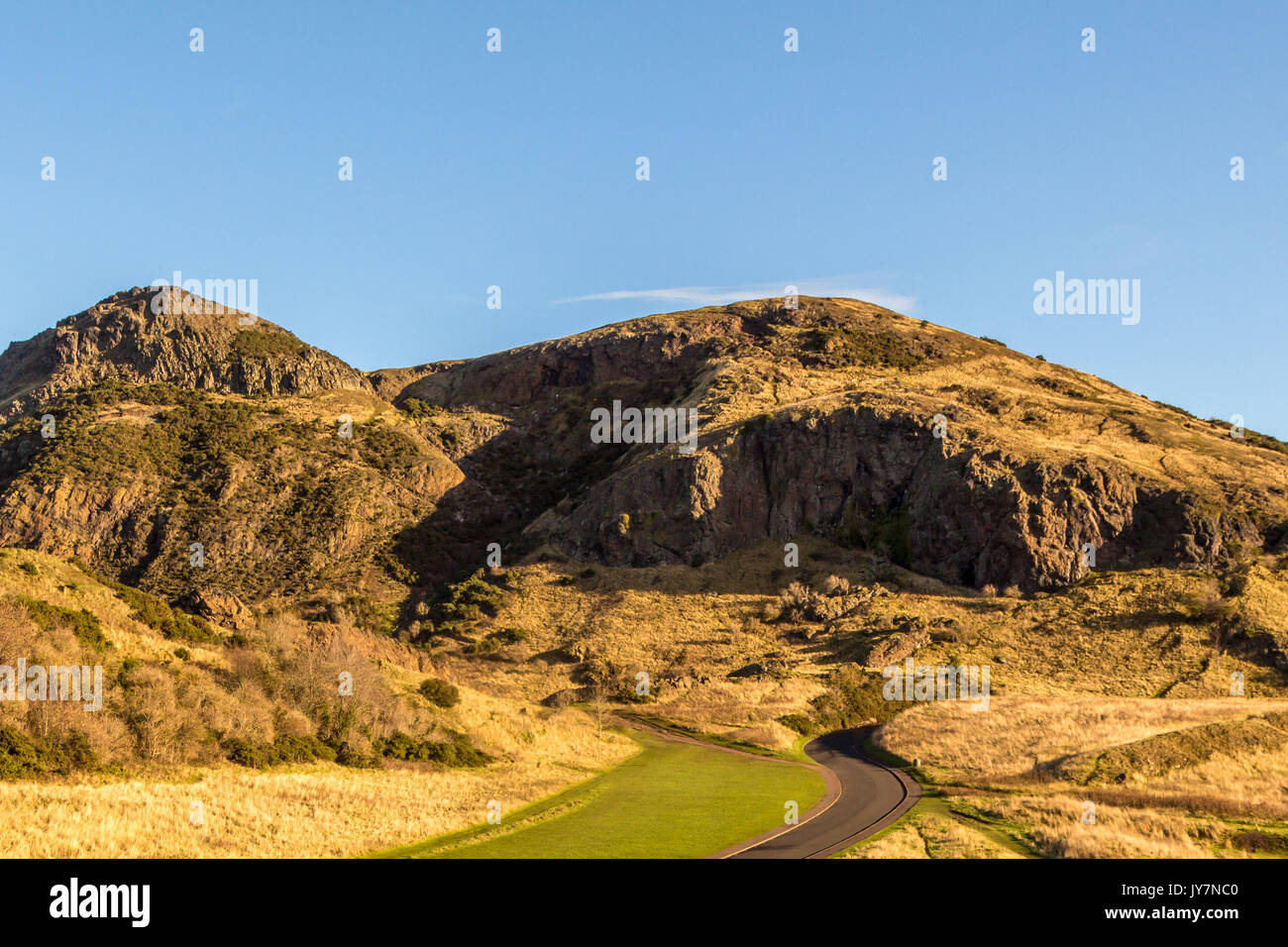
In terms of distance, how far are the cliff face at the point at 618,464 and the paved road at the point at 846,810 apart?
121ft

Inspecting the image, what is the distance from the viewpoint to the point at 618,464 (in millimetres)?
94688

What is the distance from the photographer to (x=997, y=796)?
96.0 ft

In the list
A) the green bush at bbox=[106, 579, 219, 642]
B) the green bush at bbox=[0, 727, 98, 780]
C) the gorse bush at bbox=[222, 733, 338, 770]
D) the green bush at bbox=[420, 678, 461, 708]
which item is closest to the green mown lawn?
the gorse bush at bbox=[222, 733, 338, 770]

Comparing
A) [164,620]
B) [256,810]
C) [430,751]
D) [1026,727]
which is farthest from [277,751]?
[1026,727]

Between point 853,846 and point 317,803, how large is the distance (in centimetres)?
1414

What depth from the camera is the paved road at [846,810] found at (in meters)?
21.5

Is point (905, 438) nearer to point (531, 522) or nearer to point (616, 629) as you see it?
point (616, 629)

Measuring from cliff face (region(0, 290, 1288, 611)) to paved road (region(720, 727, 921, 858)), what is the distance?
3700cm

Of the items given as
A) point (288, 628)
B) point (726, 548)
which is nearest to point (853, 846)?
point (288, 628)

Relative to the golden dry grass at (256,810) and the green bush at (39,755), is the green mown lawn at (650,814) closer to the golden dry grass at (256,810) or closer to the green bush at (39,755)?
the golden dry grass at (256,810)

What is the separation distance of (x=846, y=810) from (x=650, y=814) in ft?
19.3

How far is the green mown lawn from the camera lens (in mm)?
21578

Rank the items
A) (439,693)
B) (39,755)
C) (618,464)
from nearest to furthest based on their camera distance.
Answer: (39,755) < (439,693) < (618,464)

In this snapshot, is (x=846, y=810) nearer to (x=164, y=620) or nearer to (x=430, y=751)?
(x=430, y=751)
